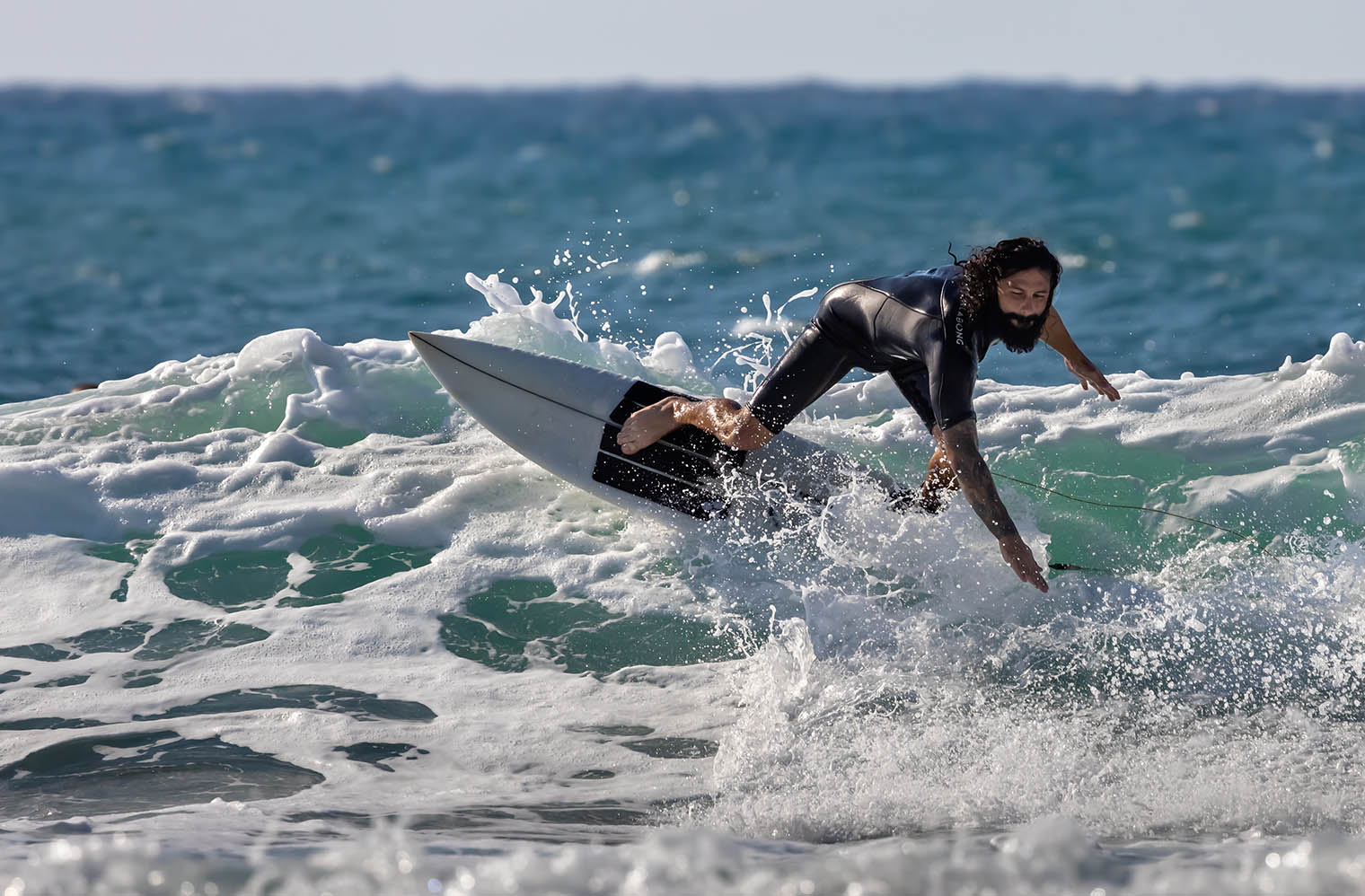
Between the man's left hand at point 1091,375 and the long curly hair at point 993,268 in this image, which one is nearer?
the long curly hair at point 993,268

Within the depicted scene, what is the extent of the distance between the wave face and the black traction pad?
19 cm

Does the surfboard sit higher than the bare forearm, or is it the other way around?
the bare forearm

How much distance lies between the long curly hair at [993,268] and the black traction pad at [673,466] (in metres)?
1.35

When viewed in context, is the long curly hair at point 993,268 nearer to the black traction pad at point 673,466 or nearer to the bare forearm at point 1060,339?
the bare forearm at point 1060,339

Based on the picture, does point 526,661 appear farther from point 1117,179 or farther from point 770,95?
point 770,95

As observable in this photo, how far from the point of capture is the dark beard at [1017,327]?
446cm

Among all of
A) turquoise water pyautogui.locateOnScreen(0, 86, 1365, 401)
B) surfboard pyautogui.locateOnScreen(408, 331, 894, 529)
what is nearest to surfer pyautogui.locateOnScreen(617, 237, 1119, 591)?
surfboard pyautogui.locateOnScreen(408, 331, 894, 529)

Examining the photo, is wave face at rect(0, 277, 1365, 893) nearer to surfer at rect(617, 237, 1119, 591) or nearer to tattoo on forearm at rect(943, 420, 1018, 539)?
surfer at rect(617, 237, 1119, 591)

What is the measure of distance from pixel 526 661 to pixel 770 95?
52270 mm

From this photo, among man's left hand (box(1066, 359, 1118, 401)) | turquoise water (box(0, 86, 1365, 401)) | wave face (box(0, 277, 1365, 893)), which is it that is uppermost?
turquoise water (box(0, 86, 1365, 401))

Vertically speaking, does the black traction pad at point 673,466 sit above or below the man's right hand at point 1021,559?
above

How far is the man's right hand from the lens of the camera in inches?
169

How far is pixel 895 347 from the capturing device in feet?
15.9

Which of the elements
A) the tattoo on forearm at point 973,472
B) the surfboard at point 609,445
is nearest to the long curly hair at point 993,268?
the tattoo on forearm at point 973,472
